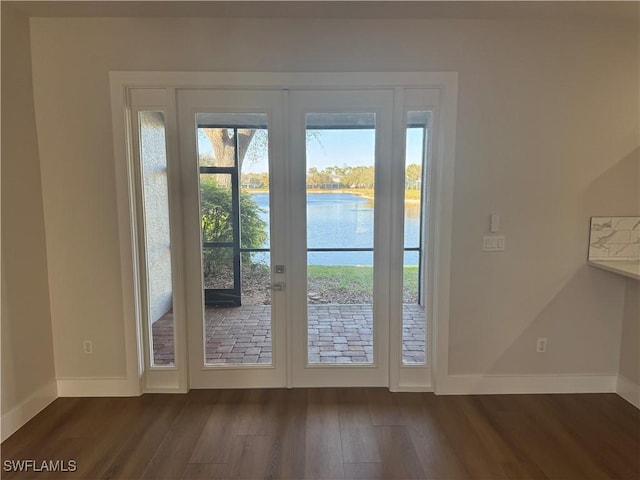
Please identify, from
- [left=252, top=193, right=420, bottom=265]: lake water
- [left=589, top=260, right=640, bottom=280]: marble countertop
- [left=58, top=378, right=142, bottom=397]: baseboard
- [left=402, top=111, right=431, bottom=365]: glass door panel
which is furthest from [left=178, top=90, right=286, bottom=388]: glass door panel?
[left=589, top=260, right=640, bottom=280]: marble countertop

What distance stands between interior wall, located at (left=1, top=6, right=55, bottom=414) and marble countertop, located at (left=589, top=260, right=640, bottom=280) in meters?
4.06

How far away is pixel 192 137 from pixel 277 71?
0.78 meters

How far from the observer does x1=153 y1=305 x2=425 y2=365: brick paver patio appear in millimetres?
2807

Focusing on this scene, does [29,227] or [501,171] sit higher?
[501,171]

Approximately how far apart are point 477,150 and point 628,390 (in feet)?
7.01

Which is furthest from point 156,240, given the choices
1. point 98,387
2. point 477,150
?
point 477,150

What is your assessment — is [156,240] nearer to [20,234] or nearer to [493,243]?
[20,234]

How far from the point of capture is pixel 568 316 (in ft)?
8.94

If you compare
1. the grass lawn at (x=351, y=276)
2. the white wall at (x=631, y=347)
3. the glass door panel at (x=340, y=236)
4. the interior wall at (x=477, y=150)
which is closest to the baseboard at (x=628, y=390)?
the white wall at (x=631, y=347)

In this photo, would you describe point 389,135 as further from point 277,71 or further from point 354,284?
point 354,284

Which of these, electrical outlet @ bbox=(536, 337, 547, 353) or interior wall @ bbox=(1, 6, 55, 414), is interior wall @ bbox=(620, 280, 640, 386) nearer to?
electrical outlet @ bbox=(536, 337, 547, 353)

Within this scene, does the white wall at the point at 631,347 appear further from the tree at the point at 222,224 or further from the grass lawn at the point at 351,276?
the tree at the point at 222,224

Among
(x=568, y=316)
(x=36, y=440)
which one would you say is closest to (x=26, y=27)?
(x=36, y=440)

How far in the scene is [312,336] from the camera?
2832 mm
